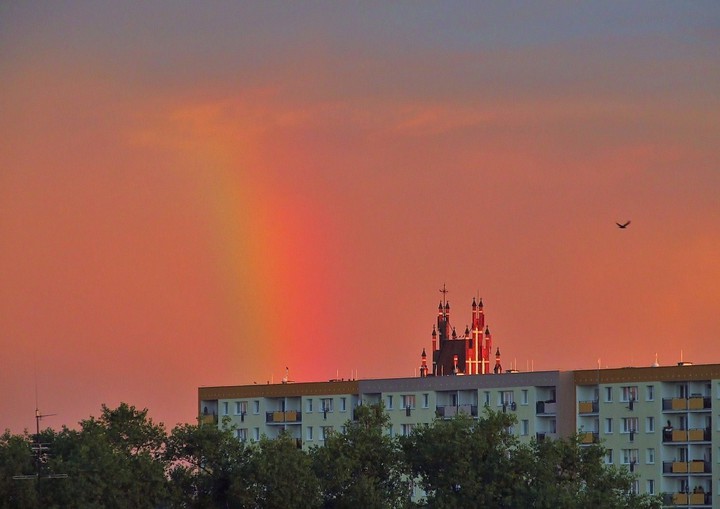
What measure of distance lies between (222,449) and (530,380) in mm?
55368

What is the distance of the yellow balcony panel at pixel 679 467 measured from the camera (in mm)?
161500

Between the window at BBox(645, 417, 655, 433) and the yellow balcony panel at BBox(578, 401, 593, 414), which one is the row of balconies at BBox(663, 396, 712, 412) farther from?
the yellow balcony panel at BBox(578, 401, 593, 414)

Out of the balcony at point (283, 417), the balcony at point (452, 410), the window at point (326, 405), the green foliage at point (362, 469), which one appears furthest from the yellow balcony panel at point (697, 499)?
the balcony at point (283, 417)

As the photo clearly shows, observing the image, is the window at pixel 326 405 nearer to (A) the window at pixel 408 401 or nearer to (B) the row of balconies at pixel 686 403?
(A) the window at pixel 408 401

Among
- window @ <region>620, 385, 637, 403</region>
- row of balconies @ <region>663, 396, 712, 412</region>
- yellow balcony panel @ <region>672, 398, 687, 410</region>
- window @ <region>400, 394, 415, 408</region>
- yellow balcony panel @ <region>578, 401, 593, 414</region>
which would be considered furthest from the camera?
window @ <region>400, 394, 415, 408</region>

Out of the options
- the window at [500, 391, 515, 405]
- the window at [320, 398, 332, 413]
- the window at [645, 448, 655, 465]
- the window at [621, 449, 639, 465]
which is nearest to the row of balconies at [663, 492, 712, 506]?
the window at [645, 448, 655, 465]

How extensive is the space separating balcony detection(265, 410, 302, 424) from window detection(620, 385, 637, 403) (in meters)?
39.2

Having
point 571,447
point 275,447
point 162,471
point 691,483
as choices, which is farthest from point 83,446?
point 691,483

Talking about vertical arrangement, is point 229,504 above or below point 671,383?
below

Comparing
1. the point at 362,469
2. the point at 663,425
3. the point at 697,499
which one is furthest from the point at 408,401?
the point at 362,469

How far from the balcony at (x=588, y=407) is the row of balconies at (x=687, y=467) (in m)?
9.43

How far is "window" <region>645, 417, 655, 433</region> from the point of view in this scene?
16475 centimetres

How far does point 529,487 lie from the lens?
11781 cm

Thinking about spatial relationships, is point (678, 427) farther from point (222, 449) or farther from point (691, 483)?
point (222, 449)
